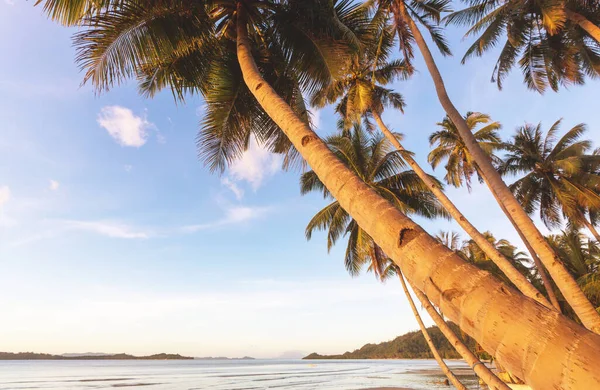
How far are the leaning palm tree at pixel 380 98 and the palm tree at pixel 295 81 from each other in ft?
8.54

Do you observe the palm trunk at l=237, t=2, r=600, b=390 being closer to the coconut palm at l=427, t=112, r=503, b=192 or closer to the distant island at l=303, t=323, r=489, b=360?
the coconut palm at l=427, t=112, r=503, b=192

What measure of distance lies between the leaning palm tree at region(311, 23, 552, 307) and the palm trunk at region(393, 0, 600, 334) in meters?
0.97

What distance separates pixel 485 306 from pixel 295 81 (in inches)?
259

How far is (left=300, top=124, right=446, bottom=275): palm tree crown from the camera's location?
15.2 metres

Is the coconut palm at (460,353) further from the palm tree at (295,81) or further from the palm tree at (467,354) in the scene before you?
the palm tree at (295,81)

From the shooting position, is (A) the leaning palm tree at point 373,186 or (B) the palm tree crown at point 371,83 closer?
(B) the palm tree crown at point 371,83

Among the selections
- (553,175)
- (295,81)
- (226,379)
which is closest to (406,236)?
(295,81)

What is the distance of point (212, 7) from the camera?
19.7 feet

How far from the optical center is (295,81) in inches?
283

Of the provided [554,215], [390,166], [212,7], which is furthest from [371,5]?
[554,215]

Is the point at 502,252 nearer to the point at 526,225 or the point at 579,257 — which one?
the point at 579,257

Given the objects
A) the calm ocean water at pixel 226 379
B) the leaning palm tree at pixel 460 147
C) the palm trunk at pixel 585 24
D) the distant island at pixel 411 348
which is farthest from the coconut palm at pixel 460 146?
the distant island at pixel 411 348

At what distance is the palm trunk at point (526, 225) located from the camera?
6105 millimetres

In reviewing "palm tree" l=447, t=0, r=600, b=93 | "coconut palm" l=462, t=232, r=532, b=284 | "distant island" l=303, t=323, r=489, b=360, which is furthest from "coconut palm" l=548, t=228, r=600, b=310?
"distant island" l=303, t=323, r=489, b=360
